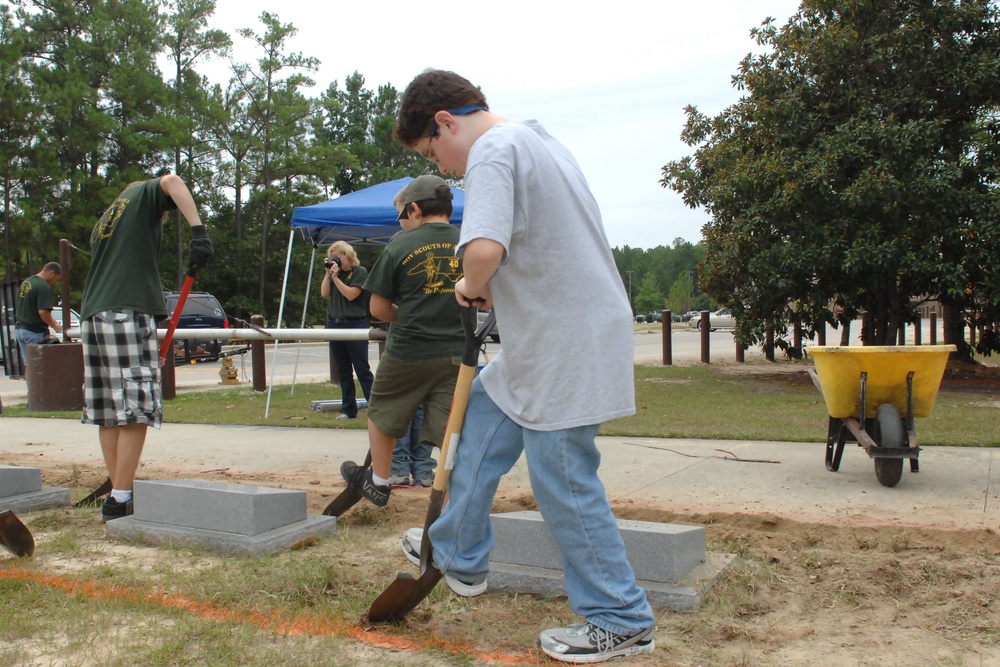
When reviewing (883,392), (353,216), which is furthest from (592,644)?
(353,216)

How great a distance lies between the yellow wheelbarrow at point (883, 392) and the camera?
17.1 ft

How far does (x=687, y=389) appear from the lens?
38.5ft

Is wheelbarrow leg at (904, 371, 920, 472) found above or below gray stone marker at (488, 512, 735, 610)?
above

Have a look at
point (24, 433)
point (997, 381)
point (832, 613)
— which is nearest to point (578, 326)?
point (832, 613)

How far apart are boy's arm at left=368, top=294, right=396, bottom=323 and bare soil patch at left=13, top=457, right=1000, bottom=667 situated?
1241 millimetres

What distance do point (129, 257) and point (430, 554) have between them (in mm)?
2655

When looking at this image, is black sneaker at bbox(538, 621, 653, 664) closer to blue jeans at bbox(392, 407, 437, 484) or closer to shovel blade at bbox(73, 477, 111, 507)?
blue jeans at bbox(392, 407, 437, 484)

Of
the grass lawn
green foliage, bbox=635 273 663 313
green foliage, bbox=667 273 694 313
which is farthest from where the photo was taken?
green foliage, bbox=635 273 663 313

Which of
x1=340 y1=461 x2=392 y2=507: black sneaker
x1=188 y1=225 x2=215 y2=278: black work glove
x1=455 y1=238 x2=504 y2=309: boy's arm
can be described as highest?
x1=188 y1=225 x2=215 y2=278: black work glove

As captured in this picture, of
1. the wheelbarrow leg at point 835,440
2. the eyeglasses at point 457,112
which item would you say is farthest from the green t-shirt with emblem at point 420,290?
the wheelbarrow leg at point 835,440

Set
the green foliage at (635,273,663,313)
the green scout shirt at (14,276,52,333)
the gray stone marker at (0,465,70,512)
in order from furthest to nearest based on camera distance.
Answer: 1. the green foliage at (635,273,663,313)
2. the green scout shirt at (14,276,52,333)
3. the gray stone marker at (0,465,70,512)

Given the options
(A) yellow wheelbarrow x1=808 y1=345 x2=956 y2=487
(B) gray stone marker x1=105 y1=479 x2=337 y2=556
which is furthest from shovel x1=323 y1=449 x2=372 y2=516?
(A) yellow wheelbarrow x1=808 y1=345 x2=956 y2=487

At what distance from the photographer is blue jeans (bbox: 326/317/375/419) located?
865 cm

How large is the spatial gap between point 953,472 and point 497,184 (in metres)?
4.31
